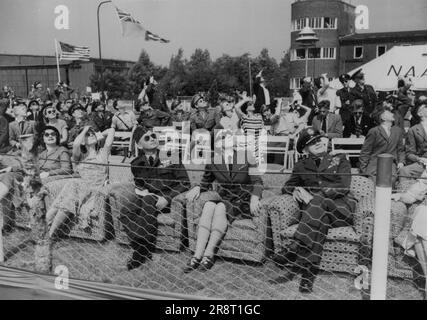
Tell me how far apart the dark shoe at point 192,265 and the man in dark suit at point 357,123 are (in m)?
4.09

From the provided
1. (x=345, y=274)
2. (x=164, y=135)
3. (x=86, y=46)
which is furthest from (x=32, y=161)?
(x=86, y=46)

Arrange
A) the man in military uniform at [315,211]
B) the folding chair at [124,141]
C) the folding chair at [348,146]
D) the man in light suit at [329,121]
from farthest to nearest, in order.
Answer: the folding chair at [124,141], the man in light suit at [329,121], the folding chair at [348,146], the man in military uniform at [315,211]

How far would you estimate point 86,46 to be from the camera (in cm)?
960

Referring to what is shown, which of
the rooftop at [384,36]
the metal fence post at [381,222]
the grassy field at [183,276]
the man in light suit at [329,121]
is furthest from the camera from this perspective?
the rooftop at [384,36]

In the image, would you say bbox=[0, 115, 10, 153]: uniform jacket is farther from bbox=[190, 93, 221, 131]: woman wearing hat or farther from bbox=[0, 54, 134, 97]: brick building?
bbox=[190, 93, 221, 131]: woman wearing hat

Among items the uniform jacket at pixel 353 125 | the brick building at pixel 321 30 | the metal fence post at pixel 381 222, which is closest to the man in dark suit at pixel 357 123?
the uniform jacket at pixel 353 125

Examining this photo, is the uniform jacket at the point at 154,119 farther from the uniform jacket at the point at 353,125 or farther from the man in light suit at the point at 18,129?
the uniform jacket at the point at 353,125

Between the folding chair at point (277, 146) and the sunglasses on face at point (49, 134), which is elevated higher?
the sunglasses on face at point (49, 134)

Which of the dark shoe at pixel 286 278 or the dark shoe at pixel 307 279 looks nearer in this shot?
the dark shoe at pixel 307 279

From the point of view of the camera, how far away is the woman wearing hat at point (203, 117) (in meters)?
7.03

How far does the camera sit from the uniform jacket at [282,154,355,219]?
3.26 meters

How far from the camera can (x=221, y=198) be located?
11.8 ft

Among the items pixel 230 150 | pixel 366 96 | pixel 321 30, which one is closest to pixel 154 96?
pixel 366 96

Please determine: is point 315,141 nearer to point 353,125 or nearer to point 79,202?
point 79,202
